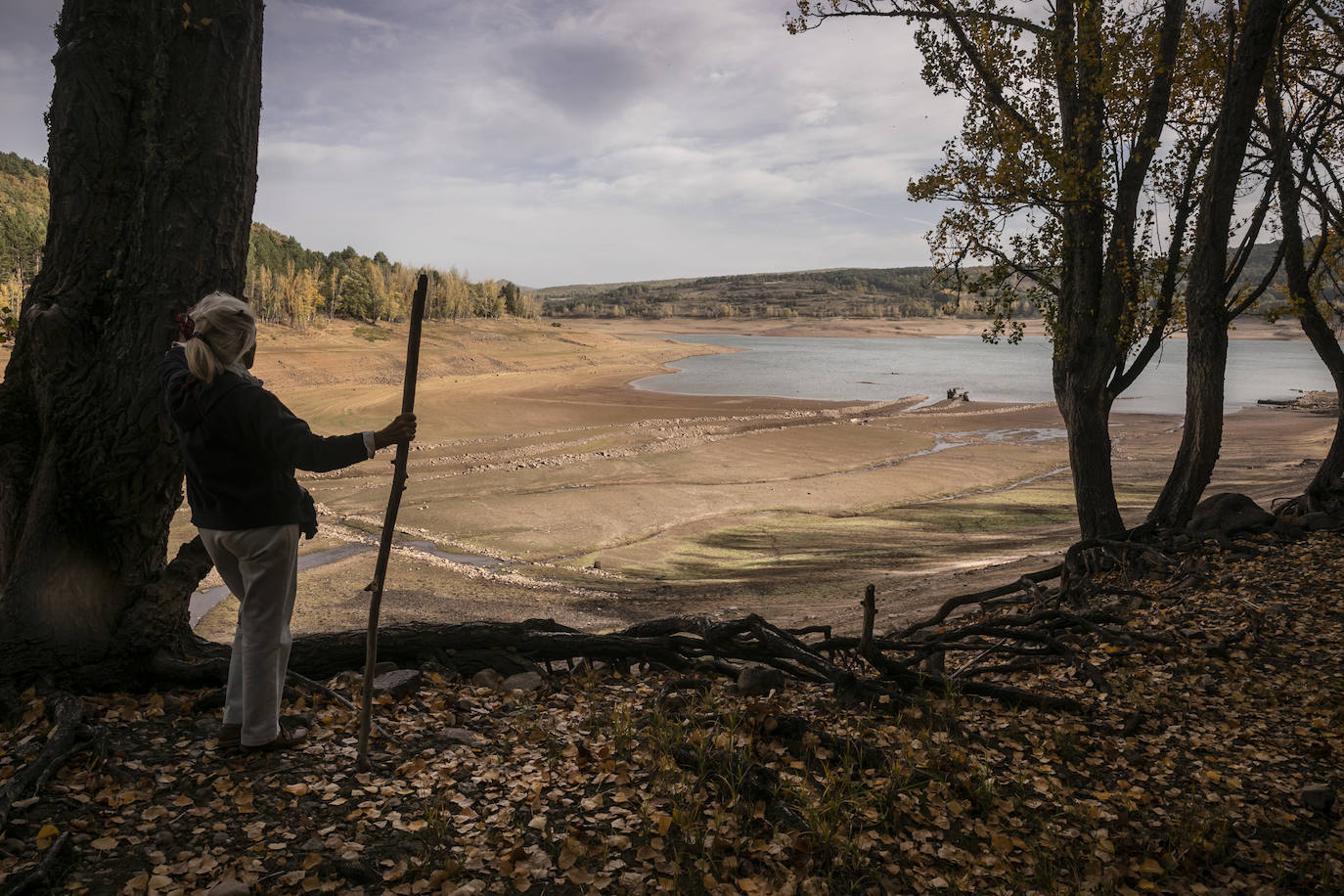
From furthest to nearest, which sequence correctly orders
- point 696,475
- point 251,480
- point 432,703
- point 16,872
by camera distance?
point 696,475 → point 432,703 → point 251,480 → point 16,872

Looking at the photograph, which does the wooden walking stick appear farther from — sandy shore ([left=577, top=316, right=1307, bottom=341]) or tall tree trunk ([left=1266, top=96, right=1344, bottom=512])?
sandy shore ([left=577, top=316, right=1307, bottom=341])

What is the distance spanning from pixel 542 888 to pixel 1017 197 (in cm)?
979

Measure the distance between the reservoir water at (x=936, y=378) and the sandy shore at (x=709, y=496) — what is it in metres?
7.06

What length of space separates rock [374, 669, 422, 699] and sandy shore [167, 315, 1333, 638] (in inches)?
241

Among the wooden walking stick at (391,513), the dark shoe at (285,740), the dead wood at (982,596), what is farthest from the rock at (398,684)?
the dead wood at (982,596)

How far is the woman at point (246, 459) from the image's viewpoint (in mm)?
3914

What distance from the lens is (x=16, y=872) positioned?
129 inches

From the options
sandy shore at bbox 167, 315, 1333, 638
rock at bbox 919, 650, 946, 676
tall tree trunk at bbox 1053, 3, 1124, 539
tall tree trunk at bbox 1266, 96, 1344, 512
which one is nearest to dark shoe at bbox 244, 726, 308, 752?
rock at bbox 919, 650, 946, 676

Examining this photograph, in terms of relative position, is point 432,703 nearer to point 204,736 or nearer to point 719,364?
point 204,736

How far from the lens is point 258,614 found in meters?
4.15

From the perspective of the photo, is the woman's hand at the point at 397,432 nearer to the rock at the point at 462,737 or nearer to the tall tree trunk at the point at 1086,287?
the rock at the point at 462,737

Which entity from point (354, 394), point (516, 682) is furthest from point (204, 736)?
point (354, 394)

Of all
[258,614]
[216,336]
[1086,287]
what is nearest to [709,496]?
[1086,287]

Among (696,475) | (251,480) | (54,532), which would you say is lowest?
(696,475)
